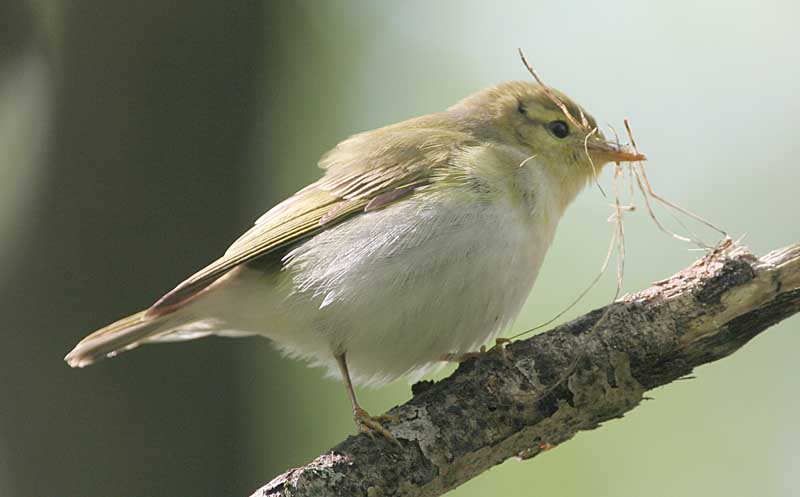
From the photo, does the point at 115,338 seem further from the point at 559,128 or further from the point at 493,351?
the point at 559,128

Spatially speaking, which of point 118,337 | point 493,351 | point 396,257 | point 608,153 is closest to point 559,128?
point 608,153

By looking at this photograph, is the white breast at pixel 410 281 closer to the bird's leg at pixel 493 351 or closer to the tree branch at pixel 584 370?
the bird's leg at pixel 493 351

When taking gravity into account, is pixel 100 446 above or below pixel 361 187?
below

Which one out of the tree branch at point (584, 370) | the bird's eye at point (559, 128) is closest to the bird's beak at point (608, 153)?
the bird's eye at point (559, 128)

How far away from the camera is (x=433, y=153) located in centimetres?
382

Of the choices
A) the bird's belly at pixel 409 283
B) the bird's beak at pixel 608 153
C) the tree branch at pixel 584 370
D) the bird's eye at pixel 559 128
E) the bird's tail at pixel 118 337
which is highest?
the bird's eye at pixel 559 128

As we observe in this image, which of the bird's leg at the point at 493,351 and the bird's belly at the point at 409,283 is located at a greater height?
the bird's belly at the point at 409,283

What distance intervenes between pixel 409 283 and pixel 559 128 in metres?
1.38

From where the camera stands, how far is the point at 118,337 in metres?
3.90

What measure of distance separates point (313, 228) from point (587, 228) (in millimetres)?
4629

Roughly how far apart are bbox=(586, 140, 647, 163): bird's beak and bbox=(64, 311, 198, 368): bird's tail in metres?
2.10

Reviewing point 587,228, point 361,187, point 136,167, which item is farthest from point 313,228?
point 587,228

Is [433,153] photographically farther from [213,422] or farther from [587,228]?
[587,228]

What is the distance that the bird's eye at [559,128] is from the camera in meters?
4.23
